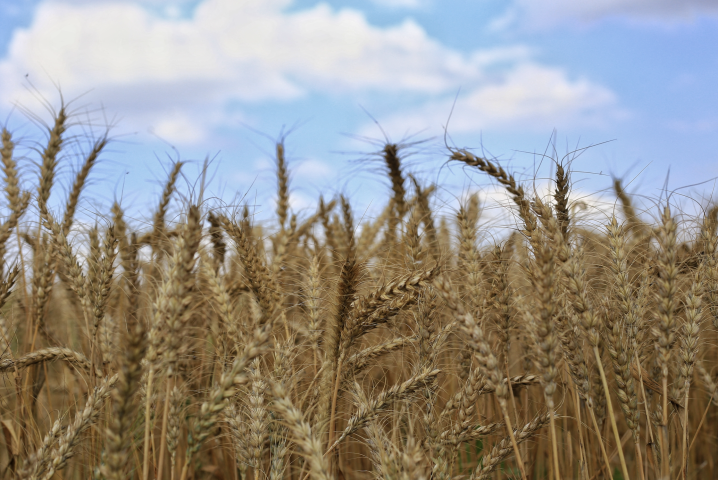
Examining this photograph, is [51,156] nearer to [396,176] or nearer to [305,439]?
[396,176]

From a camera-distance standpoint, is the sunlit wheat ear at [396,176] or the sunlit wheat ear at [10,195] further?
the sunlit wheat ear at [396,176]

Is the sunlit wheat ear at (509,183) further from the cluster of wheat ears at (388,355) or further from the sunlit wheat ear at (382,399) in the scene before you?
the sunlit wheat ear at (382,399)

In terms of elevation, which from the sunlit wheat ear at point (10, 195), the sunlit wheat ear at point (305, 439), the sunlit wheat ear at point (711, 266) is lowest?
the sunlit wheat ear at point (305, 439)

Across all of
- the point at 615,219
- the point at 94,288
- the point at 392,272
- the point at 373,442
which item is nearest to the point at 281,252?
the point at 392,272

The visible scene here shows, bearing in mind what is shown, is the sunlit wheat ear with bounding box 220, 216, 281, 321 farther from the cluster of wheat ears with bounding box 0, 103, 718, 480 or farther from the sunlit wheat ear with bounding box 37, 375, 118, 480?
the sunlit wheat ear with bounding box 37, 375, 118, 480

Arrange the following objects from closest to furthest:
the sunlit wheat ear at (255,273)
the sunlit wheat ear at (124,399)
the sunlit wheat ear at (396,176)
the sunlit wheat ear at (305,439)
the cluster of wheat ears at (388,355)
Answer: the sunlit wheat ear at (124,399), the sunlit wheat ear at (305,439), the cluster of wheat ears at (388,355), the sunlit wheat ear at (255,273), the sunlit wheat ear at (396,176)

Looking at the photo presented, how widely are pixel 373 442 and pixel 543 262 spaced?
1.03 m

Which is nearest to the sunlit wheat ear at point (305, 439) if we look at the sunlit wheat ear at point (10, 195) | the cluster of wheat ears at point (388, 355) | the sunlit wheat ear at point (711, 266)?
the cluster of wheat ears at point (388, 355)

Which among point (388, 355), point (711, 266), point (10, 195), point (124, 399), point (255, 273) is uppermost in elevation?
point (10, 195)

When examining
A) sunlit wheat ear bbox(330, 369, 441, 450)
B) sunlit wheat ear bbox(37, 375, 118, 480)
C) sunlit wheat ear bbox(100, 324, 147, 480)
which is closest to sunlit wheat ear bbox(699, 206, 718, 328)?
sunlit wheat ear bbox(330, 369, 441, 450)

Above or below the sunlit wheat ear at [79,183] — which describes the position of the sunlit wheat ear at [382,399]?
below

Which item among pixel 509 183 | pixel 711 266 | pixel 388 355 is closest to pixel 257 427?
pixel 388 355

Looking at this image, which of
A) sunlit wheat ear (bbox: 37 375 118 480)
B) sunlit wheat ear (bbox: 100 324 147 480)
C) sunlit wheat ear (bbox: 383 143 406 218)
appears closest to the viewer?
sunlit wheat ear (bbox: 100 324 147 480)

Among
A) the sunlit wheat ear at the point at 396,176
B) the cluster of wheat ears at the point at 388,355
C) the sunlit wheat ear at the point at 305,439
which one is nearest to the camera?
the sunlit wheat ear at the point at 305,439
